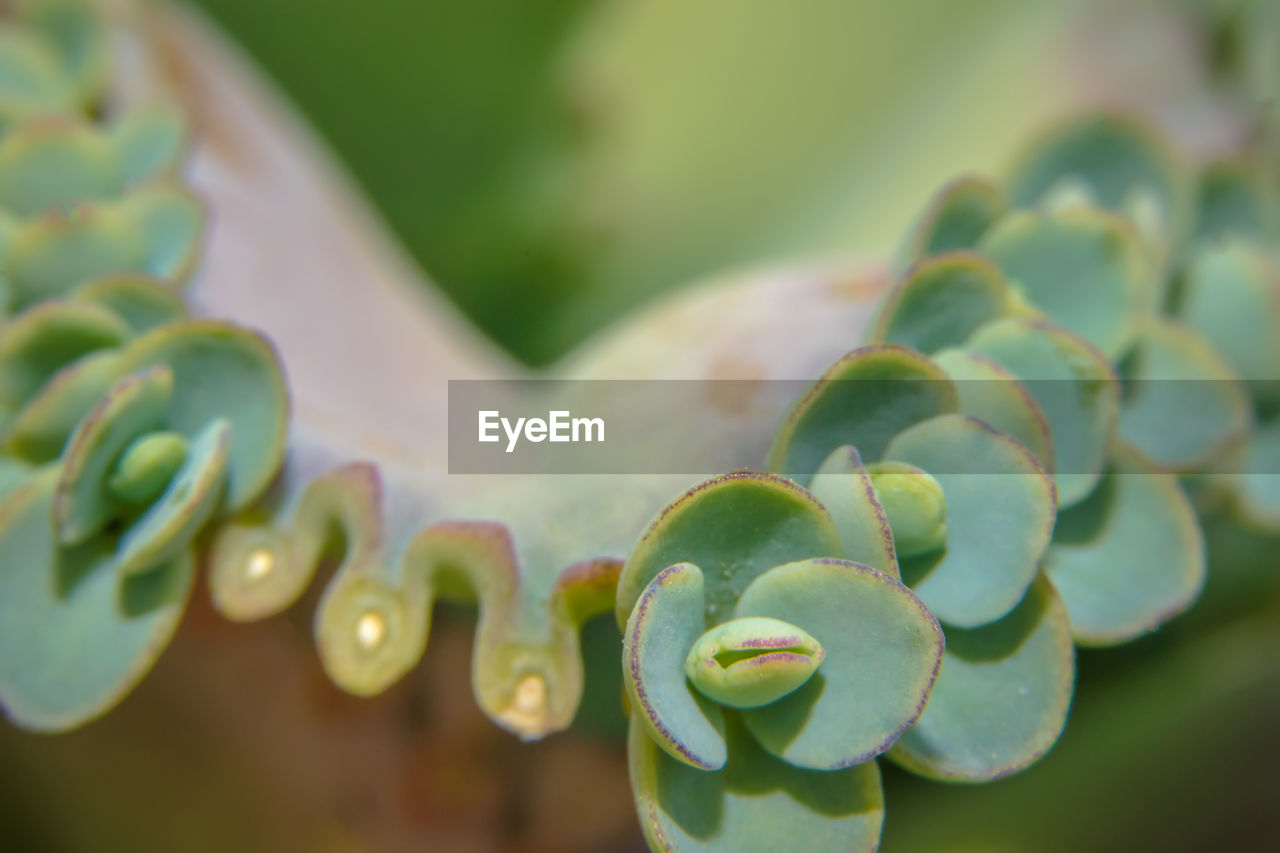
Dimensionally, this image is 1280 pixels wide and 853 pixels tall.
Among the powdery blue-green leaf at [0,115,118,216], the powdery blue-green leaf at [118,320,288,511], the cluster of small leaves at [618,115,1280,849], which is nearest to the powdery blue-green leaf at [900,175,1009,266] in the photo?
the cluster of small leaves at [618,115,1280,849]

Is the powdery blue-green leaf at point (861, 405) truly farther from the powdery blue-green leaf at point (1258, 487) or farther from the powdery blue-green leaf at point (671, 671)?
the powdery blue-green leaf at point (1258, 487)

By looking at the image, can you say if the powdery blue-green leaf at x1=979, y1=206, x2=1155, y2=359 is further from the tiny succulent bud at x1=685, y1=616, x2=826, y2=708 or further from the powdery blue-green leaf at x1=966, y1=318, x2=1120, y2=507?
the tiny succulent bud at x1=685, y1=616, x2=826, y2=708

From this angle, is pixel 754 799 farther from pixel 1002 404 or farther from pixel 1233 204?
pixel 1233 204

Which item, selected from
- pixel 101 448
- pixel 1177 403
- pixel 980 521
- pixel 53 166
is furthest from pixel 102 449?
pixel 1177 403

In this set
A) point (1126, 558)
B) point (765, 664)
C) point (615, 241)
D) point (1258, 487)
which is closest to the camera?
point (765, 664)

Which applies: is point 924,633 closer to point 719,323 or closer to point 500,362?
point 719,323

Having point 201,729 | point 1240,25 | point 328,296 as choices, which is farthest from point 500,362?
point 1240,25
